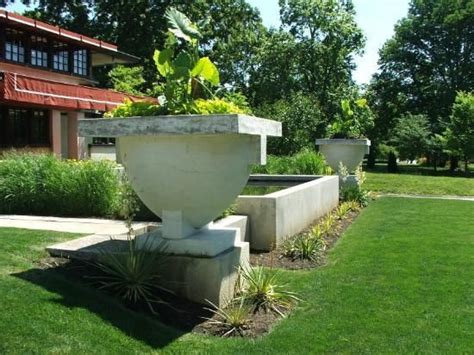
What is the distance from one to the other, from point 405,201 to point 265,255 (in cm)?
839

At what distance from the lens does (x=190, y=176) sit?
517 centimetres

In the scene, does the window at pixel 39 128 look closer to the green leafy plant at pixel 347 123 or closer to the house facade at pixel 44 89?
the house facade at pixel 44 89

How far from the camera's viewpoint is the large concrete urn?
16.8 feet

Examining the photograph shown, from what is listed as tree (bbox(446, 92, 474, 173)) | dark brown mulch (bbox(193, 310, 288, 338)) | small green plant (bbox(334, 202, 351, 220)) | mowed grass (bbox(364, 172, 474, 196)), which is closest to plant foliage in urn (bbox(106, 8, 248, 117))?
dark brown mulch (bbox(193, 310, 288, 338))

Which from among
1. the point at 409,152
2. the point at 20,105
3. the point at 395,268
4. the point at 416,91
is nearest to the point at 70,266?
the point at 395,268

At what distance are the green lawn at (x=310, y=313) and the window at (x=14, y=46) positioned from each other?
16.3m

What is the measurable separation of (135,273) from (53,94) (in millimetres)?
16216

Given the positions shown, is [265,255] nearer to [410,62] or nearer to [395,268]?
[395,268]

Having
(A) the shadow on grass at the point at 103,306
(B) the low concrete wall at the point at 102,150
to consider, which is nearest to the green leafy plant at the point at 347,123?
(B) the low concrete wall at the point at 102,150

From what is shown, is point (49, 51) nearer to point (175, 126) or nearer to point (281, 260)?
point (281, 260)

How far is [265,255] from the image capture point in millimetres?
8117

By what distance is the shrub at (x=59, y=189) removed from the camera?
9.28 m

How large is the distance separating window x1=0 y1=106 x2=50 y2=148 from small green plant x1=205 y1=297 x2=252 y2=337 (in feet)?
56.6

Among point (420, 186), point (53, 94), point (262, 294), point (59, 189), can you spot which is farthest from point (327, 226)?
point (53, 94)
